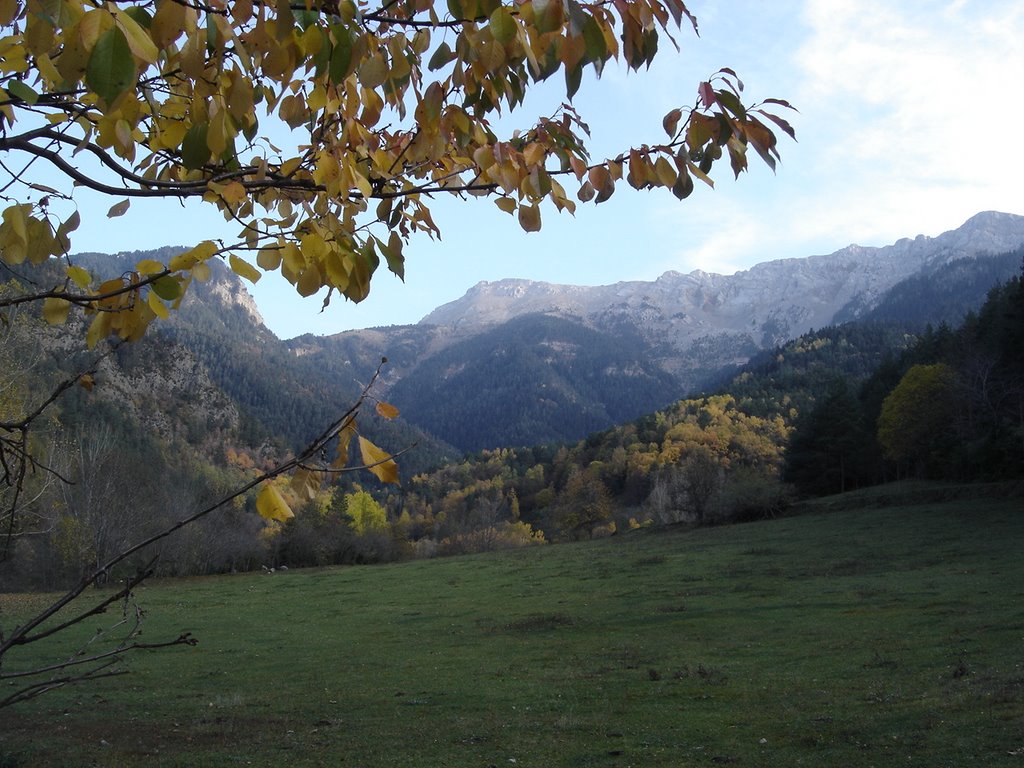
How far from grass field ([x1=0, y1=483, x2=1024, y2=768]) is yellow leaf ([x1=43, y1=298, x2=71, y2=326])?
26.9ft

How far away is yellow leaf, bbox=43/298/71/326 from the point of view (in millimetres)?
1970

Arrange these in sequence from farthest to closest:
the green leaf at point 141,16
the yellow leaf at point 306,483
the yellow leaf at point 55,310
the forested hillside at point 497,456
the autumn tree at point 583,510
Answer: the autumn tree at point 583,510 → the forested hillside at point 497,456 → the yellow leaf at point 55,310 → the yellow leaf at point 306,483 → the green leaf at point 141,16

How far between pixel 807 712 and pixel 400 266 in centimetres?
1069

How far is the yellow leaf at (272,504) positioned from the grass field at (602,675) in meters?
8.17

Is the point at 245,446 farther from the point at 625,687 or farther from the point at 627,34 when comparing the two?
the point at 627,34

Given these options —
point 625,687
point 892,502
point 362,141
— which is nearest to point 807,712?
point 625,687

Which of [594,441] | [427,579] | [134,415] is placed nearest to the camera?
[427,579]

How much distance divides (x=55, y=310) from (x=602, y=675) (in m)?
14.1

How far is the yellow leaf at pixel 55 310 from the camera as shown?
77.5 inches

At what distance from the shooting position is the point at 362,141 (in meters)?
2.64

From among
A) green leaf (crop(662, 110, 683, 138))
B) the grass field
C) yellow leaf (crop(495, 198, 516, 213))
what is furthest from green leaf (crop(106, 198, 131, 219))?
the grass field

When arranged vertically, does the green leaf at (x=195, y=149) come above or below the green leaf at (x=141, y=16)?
below

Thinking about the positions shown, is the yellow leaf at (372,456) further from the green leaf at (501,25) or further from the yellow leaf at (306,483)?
the green leaf at (501,25)

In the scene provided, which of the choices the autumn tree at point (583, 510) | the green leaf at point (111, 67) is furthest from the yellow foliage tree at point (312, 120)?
the autumn tree at point (583, 510)
